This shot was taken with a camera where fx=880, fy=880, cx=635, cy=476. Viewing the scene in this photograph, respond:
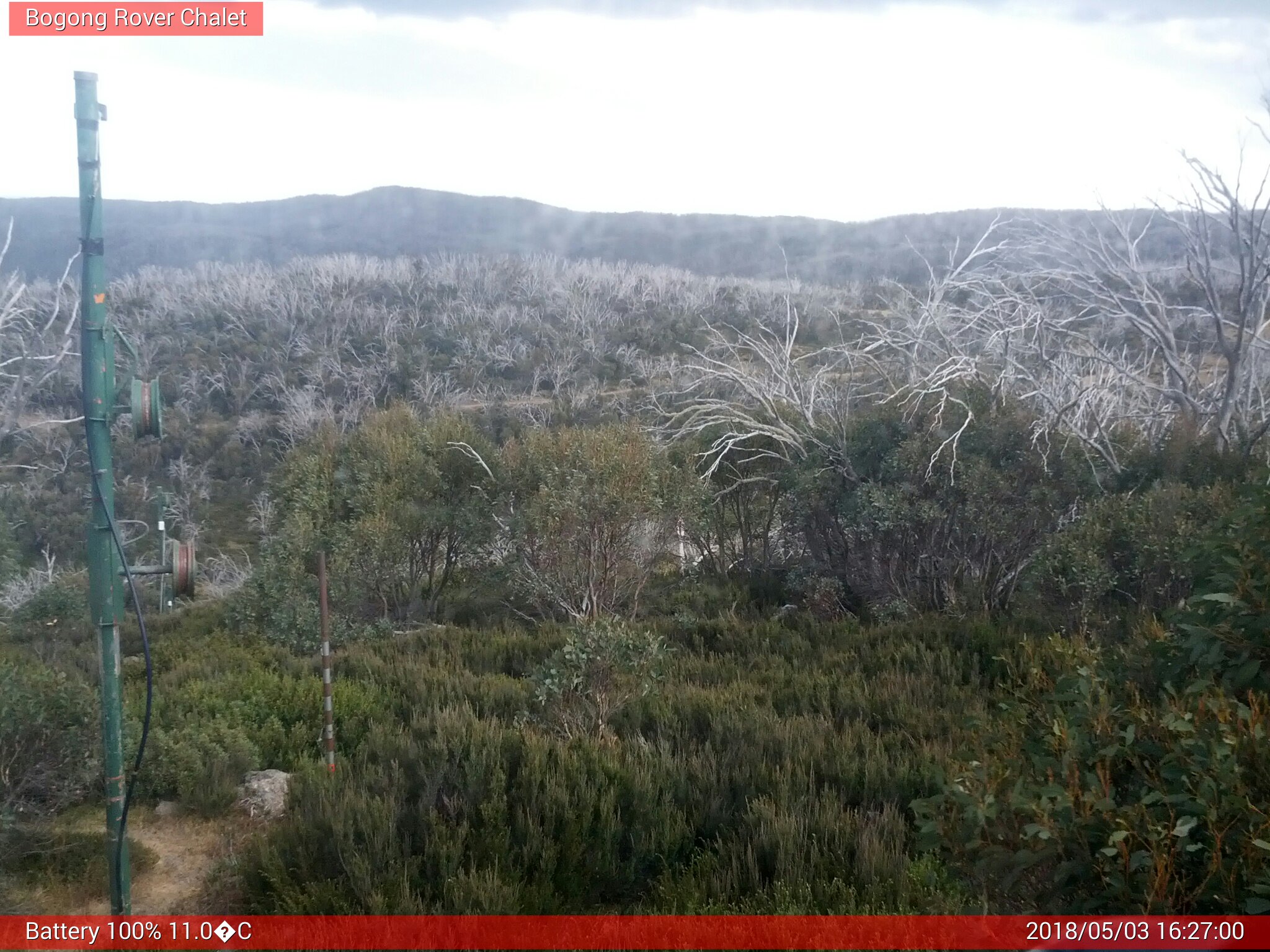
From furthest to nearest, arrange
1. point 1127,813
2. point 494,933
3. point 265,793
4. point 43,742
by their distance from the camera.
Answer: point 265,793 → point 43,742 → point 494,933 → point 1127,813

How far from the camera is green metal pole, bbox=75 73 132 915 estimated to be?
3506mm

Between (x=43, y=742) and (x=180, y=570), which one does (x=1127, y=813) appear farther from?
(x=43, y=742)

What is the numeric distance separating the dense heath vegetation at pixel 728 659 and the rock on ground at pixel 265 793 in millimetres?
122

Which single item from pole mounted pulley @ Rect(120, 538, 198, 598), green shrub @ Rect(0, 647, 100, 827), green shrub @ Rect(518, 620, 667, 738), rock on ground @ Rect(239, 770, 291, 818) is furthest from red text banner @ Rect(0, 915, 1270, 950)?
green shrub @ Rect(518, 620, 667, 738)

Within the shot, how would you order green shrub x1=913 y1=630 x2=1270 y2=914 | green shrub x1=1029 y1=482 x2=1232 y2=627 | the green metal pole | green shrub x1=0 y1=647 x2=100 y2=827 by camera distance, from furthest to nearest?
green shrub x1=1029 y1=482 x2=1232 y2=627, green shrub x1=0 y1=647 x2=100 y2=827, the green metal pole, green shrub x1=913 y1=630 x2=1270 y2=914

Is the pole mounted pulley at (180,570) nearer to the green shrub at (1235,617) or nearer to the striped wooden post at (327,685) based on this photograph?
the striped wooden post at (327,685)

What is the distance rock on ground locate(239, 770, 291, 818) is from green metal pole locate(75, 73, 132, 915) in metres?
2.16

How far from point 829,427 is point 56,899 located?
9.61m

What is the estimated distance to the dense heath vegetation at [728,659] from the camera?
8.86 ft

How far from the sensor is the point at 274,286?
130 ft

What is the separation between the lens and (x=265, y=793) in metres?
5.89

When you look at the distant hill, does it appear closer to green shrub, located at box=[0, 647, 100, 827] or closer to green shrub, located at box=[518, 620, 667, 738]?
green shrub, located at box=[0, 647, 100, 827]

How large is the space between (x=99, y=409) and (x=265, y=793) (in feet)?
11.0

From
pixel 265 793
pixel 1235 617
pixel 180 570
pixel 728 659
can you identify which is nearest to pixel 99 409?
pixel 180 570
